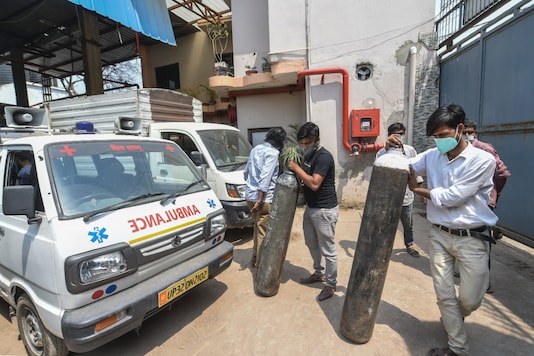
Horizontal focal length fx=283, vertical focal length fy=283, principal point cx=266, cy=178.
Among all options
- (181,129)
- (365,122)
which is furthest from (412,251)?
(181,129)

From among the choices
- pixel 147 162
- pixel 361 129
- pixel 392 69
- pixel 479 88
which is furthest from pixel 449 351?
pixel 392 69

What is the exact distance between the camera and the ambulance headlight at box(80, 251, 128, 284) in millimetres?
1978

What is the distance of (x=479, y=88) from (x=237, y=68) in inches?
225

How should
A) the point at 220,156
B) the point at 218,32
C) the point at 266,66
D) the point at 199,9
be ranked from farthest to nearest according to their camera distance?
the point at 218,32, the point at 199,9, the point at 266,66, the point at 220,156

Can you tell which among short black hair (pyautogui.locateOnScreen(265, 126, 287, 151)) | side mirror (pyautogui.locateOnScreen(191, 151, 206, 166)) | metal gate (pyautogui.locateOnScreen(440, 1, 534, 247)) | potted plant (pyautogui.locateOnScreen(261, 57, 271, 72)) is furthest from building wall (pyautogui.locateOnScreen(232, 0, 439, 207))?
short black hair (pyautogui.locateOnScreen(265, 126, 287, 151))

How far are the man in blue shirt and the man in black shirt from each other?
608mm

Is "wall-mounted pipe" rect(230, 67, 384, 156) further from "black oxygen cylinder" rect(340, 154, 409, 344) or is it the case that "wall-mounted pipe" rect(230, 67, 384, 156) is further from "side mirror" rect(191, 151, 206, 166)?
"black oxygen cylinder" rect(340, 154, 409, 344)

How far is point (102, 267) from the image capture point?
2.05 meters

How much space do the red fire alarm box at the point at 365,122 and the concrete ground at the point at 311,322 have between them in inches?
126

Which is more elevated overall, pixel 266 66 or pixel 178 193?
pixel 266 66

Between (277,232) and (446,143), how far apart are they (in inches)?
68.8

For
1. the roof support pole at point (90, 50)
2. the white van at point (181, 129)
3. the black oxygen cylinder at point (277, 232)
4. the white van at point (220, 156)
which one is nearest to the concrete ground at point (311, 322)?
the black oxygen cylinder at point (277, 232)

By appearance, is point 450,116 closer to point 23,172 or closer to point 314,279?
point 314,279

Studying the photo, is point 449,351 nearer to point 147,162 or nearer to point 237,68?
point 147,162
